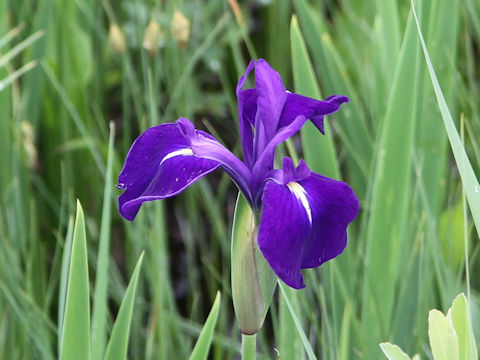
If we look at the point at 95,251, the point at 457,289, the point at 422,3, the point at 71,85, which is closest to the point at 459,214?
the point at 457,289

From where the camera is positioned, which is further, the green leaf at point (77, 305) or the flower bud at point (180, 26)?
the flower bud at point (180, 26)

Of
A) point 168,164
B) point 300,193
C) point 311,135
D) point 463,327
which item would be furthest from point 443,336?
point 311,135

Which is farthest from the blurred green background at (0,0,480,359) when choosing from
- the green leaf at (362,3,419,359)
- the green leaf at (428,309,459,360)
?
the green leaf at (428,309,459,360)

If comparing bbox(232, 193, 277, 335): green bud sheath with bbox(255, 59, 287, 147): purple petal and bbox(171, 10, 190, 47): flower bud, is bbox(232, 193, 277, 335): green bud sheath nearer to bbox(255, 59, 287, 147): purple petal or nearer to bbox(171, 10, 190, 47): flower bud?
bbox(255, 59, 287, 147): purple petal

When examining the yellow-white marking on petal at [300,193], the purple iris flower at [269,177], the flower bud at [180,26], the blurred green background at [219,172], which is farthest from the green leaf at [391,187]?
the flower bud at [180,26]

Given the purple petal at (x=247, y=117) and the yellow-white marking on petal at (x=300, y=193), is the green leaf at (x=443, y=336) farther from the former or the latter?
the purple petal at (x=247, y=117)

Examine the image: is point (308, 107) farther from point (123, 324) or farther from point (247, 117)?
point (123, 324)

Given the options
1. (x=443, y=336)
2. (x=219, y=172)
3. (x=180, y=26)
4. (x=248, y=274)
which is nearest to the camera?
(x=443, y=336)
